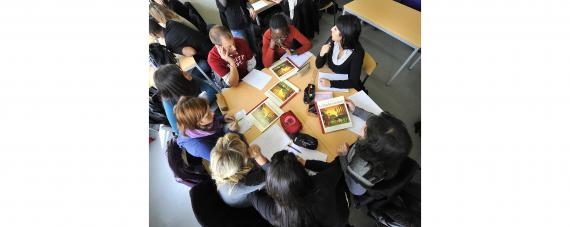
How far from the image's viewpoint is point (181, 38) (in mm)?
2535

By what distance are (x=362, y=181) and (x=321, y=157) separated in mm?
358

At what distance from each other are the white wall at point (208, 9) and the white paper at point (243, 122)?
2.77 meters

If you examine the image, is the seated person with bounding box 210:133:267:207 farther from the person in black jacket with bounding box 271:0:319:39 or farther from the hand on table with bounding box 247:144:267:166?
the person in black jacket with bounding box 271:0:319:39

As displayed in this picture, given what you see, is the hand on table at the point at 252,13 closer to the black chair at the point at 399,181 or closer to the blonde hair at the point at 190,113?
the blonde hair at the point at 190,113

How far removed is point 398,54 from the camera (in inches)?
140

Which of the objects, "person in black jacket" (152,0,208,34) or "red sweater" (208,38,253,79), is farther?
"person in black jacket" (152,0,208,34)

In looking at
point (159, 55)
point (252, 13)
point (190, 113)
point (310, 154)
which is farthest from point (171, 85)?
point (252, 13)

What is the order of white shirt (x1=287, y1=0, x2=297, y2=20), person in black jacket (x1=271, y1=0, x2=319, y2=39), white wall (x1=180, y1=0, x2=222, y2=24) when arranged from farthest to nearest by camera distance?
white wall (x1=180, y1=0, x2=222, y2=24) → person in black jacket (x1=271, y1=0, x2=319, y2=39) → white shirt (x1=287, y1=0, x2=297, y2=20)

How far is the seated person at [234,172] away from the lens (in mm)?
1326

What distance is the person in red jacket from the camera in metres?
2.30

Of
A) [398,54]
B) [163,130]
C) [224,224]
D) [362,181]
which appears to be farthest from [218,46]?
[398,54]

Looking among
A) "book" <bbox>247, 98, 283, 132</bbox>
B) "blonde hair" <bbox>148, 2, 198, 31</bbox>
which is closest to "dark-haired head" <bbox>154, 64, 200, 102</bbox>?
"book" <bbox>247, 98, 283, 132</bbox>

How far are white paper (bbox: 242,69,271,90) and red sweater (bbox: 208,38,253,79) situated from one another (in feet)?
0.89

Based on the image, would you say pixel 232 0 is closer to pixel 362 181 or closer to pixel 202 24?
pixel 202 24
